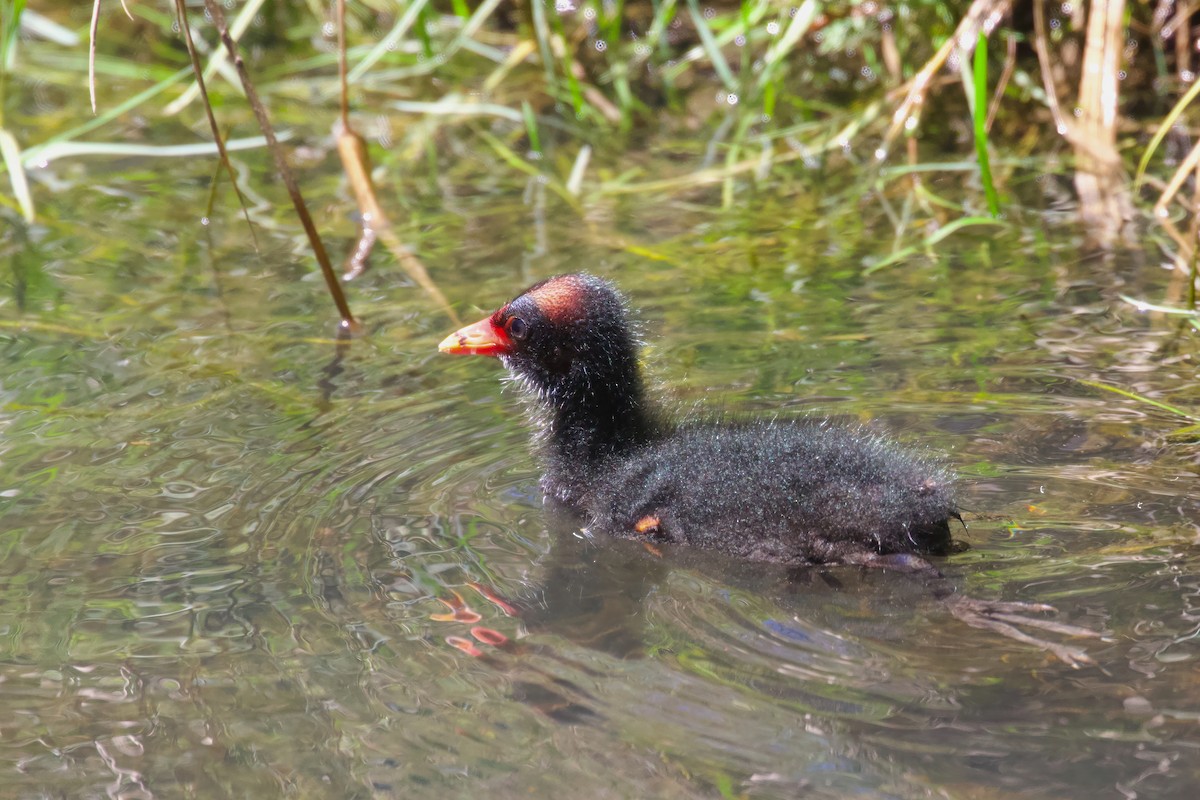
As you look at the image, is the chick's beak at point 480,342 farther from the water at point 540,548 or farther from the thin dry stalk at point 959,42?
the thin dry stalk at point 959,42

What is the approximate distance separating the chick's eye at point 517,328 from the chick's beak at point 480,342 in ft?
0.08

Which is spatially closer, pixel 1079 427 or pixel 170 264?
pixel 1079 427

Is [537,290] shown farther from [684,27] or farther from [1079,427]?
[684,27]

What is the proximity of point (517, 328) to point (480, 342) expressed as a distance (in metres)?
0.12

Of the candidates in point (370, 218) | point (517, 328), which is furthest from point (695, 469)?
point (370, 218)

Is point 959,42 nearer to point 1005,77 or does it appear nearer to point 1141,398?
point 1005,77

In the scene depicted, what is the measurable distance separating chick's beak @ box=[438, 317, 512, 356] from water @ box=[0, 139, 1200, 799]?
0.29 m

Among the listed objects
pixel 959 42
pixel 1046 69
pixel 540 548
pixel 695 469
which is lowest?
pixel 540 548

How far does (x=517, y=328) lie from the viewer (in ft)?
13.9

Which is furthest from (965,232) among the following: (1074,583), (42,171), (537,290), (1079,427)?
(42,171)

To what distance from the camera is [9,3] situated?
7.76 metres

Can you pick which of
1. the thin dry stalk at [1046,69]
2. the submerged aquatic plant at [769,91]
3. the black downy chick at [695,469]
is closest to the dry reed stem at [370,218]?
the submerged aquatic plant at [769,91]

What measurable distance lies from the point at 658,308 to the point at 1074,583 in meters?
2.27

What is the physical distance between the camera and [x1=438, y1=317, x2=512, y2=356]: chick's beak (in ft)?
13.9
